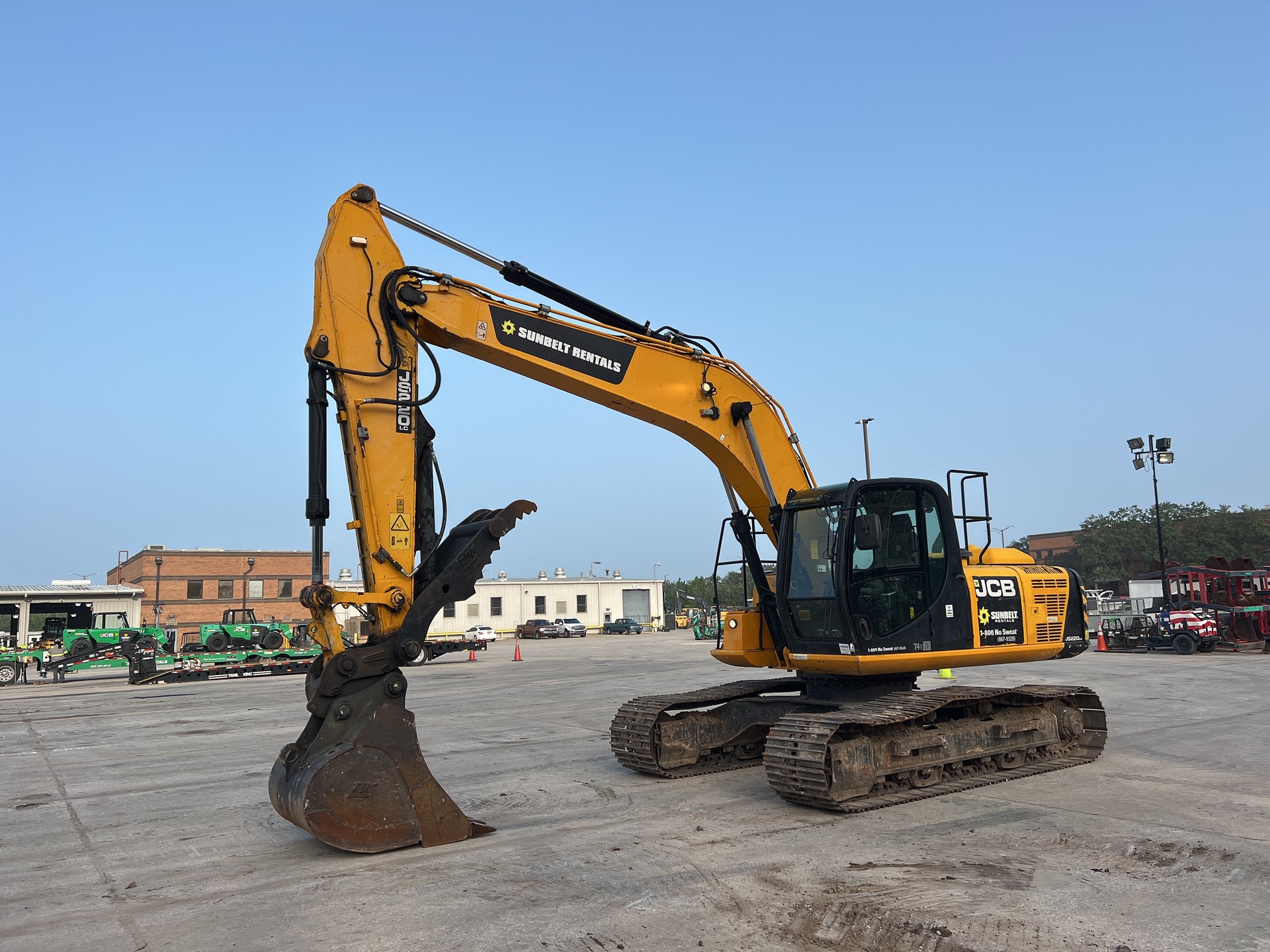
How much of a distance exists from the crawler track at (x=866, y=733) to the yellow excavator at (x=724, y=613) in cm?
3

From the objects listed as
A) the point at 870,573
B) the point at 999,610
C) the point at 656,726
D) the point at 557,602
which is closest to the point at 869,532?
the point at 870,573

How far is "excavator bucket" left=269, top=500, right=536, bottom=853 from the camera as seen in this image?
657 cm

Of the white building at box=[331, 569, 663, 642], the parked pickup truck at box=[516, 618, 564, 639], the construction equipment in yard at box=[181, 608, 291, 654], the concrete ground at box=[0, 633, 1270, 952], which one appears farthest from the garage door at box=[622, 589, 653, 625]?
the concrete ground at box=[0, 633, 1270, 952]

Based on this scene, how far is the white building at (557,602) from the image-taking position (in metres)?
73.2

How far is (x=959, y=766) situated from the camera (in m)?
9.30

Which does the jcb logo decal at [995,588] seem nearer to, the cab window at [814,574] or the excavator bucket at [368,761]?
the cab window at [814,574]

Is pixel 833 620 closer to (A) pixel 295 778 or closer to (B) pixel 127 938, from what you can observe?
(A) pixel 295 778

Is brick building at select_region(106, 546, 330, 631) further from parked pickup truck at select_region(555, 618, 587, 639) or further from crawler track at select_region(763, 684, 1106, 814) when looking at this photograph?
crawler track at select_region(763, 684, 1106, 814)

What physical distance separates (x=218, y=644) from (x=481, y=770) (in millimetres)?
30306

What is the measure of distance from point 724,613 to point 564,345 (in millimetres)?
3869

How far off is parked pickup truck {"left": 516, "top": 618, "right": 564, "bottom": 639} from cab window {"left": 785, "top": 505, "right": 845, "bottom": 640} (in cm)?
5924

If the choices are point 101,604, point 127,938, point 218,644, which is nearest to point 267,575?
point 101,604

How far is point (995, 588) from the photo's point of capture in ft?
32.5

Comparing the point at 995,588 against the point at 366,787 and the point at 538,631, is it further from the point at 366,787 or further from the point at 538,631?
the point at 538,631
